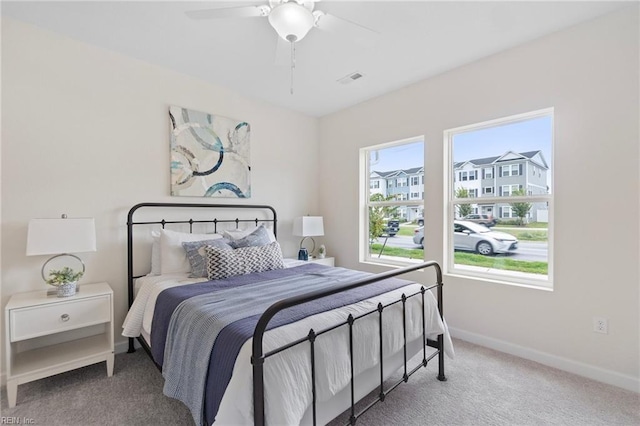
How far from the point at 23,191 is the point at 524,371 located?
4104 mm

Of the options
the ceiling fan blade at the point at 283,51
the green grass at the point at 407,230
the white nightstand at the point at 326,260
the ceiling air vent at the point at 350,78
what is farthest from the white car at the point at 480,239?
the ceiling fan blade at the point at 283,51

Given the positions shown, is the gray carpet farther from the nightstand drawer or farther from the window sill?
the window sill

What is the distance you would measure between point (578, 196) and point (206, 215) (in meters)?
3.37

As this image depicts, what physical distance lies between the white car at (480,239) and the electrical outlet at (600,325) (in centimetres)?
75

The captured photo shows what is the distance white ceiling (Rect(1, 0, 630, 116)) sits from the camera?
2.12m

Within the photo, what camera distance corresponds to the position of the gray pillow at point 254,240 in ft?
9.51

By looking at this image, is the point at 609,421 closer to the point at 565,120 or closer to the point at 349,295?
the point at 349,295

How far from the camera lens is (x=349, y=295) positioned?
6.29 ft

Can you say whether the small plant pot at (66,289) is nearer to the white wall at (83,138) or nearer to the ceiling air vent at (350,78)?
the white wall at (83,138)

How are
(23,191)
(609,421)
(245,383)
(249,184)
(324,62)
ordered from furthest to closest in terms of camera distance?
(249,184), (324,62), (23,191), (609,421), (245,383)

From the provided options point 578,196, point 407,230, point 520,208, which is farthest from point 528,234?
point 407,230

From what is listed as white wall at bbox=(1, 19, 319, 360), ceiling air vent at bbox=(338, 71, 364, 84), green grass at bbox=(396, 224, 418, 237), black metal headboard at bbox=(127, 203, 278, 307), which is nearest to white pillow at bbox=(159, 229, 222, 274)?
black metal headboard at bbox=(127, 203, 278, 307)

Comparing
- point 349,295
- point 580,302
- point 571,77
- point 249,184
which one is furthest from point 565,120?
point 249,184

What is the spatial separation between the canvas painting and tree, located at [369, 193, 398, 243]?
1.61 meters
